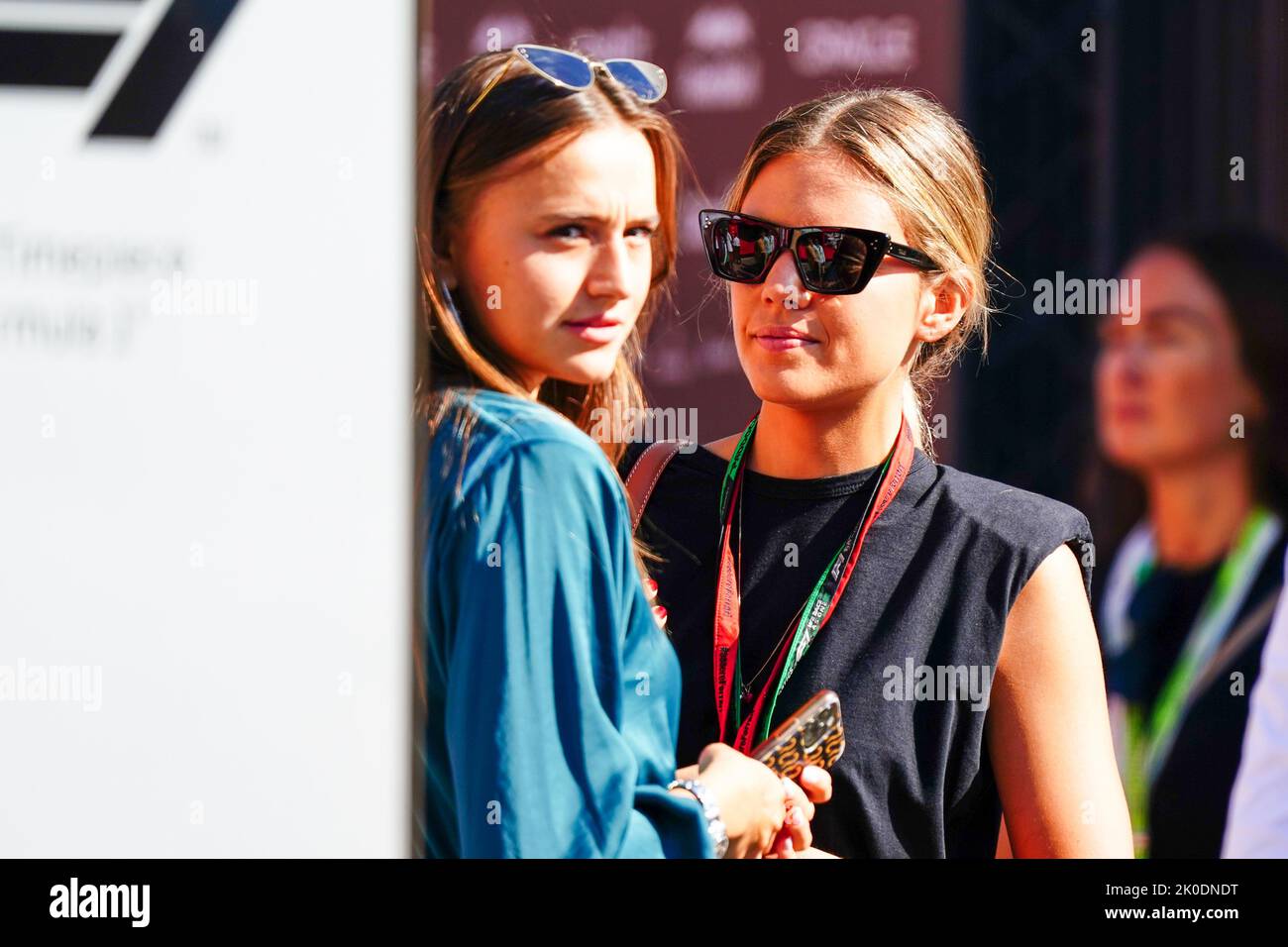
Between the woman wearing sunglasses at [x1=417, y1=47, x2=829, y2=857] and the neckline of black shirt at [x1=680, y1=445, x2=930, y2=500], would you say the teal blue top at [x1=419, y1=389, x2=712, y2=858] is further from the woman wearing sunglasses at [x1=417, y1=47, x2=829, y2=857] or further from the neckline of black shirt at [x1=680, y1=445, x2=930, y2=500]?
the neckline of black shirt at [x1=680, y1=445, x2=930, y2=500]

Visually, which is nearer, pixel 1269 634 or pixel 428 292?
pixel 428 292

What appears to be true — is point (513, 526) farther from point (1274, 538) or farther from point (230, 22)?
point (1274, 538)

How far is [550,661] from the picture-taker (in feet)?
6.00

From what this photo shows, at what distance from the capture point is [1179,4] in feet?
7.41

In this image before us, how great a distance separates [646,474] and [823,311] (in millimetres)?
388

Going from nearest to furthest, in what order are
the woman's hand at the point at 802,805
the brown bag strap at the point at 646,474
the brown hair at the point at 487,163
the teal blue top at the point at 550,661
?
the teal blue top at the point at 550,661
the brown hair at the point at 487,163
the woman's hand at the point at 802,805
the brown bag strap at the point at 646,474

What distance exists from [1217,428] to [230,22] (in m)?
1.72

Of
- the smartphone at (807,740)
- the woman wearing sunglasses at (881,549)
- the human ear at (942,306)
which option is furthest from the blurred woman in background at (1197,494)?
the smartphone at (807,740)

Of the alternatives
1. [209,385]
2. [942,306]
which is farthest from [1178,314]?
[209,385]

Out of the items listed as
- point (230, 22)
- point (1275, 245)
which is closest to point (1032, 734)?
point (1275, 245)

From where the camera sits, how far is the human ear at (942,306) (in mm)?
2195

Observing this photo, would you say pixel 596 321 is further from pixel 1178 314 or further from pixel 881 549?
pixel 1178 314

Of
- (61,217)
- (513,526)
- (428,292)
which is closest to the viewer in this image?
(513,526)

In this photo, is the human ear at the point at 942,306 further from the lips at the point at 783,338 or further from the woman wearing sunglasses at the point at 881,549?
the lips at the point at 783,338
